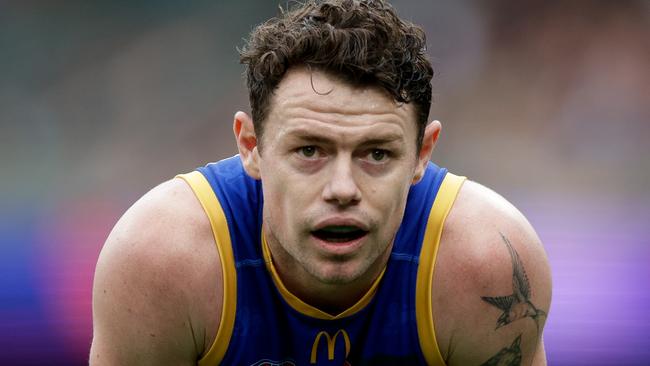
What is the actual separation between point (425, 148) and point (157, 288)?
3.11 ft

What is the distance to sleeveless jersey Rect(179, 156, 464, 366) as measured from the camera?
3.26 m

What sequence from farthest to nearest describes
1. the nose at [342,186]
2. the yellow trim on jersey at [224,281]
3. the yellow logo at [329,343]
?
the yellow logo at [329,343] < the yellow trim on jersey at [224,281] < the nose at [342,186]

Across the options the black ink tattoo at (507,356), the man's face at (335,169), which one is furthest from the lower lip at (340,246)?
the black ink tattoo at (507,356)

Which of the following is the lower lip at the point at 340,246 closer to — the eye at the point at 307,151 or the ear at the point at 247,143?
the eye at the point at 307,151

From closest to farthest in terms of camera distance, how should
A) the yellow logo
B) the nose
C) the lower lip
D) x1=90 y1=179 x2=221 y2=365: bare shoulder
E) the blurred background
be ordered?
the nose
the lower lip
x1=90 y1=179 x2=221 y2=365: bare shoulder
the yellow logo
the blurred background

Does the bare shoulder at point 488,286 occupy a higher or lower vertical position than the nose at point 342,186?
lower

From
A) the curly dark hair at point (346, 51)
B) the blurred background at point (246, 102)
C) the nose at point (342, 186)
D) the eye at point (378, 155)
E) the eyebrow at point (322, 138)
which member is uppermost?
the blurred background at point (246, 102)

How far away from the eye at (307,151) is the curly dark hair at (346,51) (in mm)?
190

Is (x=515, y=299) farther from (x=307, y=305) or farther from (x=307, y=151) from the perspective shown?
(x=307, y=151)

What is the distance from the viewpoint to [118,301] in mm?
3135

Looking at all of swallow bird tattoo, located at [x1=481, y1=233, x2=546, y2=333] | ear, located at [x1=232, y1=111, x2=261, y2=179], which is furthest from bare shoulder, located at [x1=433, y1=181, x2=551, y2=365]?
ear, located at [x1=232, y1=111, x2=261, y2=179]

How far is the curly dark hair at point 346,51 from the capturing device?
2.99 m

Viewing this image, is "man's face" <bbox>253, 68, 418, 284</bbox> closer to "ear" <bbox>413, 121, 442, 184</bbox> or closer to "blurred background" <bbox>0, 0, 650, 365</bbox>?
"ear" <bbox>413, 121, 442, 184</bbox>

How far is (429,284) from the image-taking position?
10.7 feet
